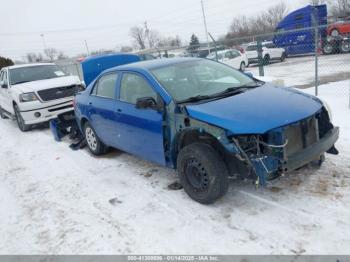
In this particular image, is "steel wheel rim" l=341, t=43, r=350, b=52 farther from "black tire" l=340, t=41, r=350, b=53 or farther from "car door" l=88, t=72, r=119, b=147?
"car door" l=88, t=72, r=119, b=147

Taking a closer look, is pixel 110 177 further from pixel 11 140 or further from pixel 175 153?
pixel 11 140

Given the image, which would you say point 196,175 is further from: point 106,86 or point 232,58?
point 232,58

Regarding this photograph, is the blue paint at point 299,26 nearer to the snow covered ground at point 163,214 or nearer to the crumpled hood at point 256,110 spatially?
the snow covered ground at point 163,214

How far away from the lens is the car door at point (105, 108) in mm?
5255

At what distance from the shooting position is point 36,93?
8828 millimetres

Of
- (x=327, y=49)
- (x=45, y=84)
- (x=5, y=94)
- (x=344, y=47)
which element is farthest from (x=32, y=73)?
(x=327, y=49)

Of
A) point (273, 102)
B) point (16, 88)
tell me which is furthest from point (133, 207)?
point (16, 88)

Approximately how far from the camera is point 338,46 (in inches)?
768

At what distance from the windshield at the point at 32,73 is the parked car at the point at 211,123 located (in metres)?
5.57

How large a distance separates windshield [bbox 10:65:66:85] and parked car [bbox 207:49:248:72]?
10.3 meters

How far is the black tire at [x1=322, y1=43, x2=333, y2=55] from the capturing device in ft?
65.7

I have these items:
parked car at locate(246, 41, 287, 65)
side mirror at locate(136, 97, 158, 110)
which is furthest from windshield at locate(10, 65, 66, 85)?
parked car at locate(246, 41, 287, 65)

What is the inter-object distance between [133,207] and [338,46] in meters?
Answer: 19.3

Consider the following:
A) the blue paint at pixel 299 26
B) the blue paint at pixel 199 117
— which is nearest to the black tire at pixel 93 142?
the blue paint at pixel 199 117
